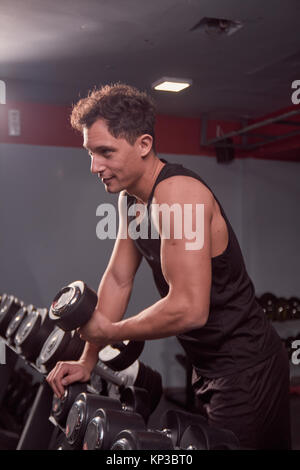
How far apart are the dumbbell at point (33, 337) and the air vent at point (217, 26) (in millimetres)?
1509

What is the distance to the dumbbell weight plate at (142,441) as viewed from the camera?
1.00 metres

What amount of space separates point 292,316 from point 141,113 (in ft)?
11.2

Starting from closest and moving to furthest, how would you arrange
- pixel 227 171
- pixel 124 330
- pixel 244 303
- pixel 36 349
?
pixel 124 330 < pixel 244 303 < pixel 36 349 < pixel 227 171

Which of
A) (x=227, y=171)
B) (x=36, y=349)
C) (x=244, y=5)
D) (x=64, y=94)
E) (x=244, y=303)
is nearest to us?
(x=244, y=303)

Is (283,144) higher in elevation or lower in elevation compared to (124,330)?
higher

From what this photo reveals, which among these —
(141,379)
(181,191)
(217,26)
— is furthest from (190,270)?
(217,26)

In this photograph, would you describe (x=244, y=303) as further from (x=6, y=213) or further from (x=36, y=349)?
(x=6, y=213)

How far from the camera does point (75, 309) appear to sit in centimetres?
128

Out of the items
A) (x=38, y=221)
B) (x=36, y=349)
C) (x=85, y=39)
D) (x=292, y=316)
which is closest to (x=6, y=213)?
(x=38, y=221)

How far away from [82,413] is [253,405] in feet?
1.33

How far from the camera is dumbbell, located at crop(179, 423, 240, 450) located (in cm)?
103

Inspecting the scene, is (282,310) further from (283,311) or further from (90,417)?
(90,417)

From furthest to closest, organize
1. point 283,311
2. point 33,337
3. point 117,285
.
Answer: point 283,311 → point 33,337 → point 117,285

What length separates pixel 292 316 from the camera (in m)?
4.38
